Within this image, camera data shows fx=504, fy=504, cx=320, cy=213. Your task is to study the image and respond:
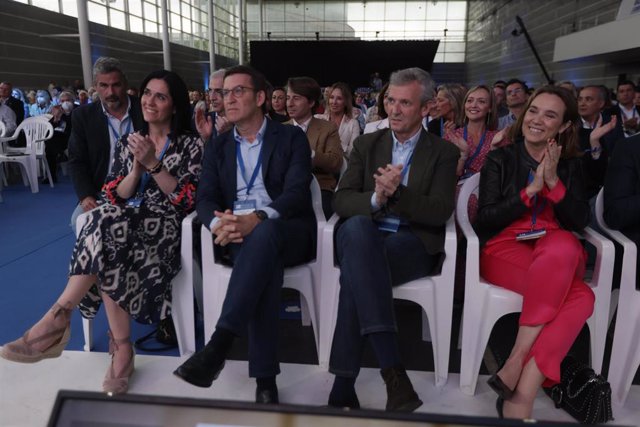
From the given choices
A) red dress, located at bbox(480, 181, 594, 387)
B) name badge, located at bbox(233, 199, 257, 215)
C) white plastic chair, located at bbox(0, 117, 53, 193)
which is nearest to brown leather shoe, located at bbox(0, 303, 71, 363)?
A: name badge, located at bbox(233, 199, 257, 215)

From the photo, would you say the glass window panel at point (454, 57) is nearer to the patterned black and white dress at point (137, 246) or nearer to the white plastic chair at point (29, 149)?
the white plastic chair at point (29, 149)

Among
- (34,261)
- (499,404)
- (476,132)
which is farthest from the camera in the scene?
(34,261)

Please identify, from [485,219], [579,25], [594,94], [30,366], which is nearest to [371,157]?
[485,219]

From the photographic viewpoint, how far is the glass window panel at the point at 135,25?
15.0 m

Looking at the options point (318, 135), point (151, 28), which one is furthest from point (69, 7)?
point (318, 135)

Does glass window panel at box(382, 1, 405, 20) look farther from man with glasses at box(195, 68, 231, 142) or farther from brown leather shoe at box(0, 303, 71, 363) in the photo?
brown leather shoe at box(0, 303, 71, 363)

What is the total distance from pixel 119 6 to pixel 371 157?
570 inches

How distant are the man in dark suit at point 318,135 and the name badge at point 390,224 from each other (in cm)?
73

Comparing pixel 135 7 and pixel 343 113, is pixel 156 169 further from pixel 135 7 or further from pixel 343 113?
pixel 135 7

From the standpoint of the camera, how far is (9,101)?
22.4 feet

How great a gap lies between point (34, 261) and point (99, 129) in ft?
4.89

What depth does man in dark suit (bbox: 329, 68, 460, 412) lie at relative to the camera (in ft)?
5.48

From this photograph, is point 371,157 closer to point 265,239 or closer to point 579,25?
point 265,239

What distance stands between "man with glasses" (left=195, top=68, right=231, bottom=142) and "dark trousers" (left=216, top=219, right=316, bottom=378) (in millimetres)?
921
